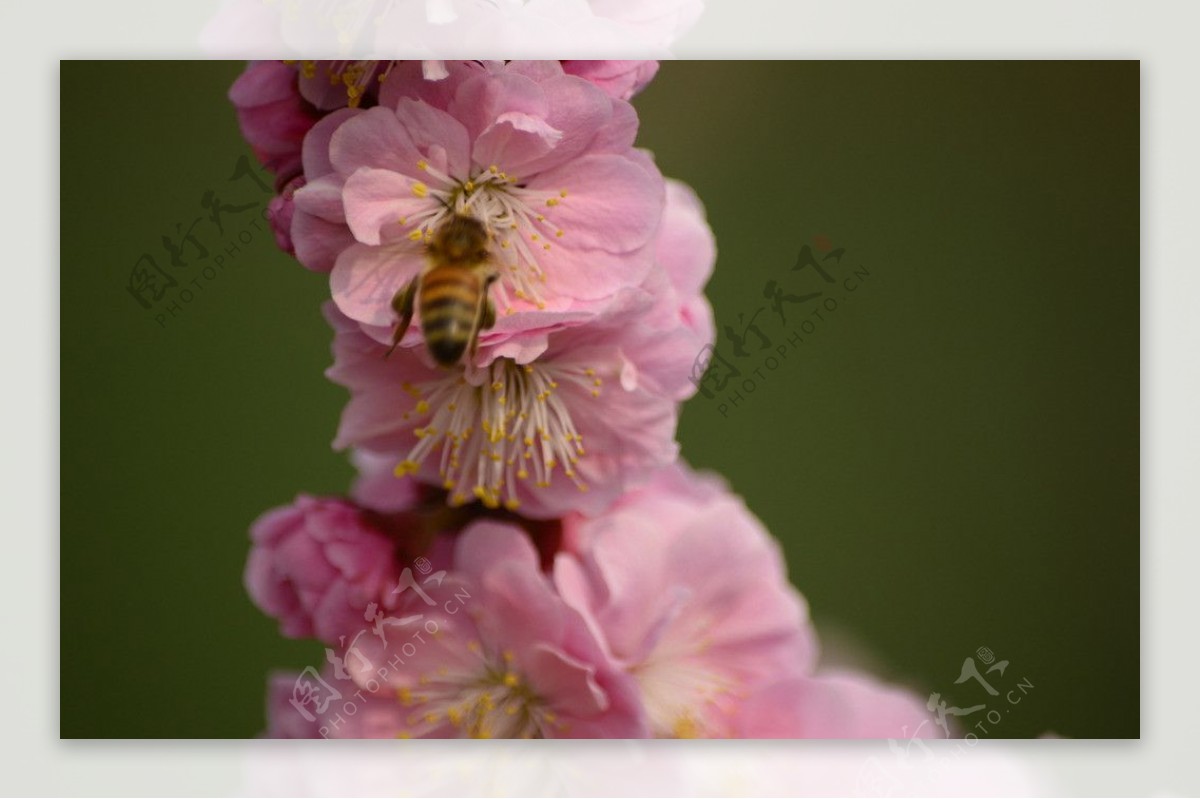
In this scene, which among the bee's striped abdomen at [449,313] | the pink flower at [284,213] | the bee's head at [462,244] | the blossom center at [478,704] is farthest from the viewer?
the blossom center at [478,704]

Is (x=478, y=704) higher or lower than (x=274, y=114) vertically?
lower

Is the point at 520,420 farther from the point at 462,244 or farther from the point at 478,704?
the point at 478,704

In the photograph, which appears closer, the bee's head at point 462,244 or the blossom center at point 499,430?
the bee's head at point 462,244

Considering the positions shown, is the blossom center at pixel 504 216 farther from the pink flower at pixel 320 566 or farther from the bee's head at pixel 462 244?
the pink flower at pixel 320 566

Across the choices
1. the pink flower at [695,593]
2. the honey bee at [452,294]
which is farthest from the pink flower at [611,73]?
the pink flower at [695,593]

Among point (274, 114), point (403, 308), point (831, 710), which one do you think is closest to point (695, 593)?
point (831, 710)

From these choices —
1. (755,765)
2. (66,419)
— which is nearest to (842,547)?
(755,765)

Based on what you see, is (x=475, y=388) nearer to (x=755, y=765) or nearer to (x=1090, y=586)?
(x=755, y=765)

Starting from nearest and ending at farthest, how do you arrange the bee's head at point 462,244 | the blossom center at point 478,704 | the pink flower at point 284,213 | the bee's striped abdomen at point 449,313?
1. the bee's striped abdomen at point 449,313
2. the bee's head at point 462,244
3. the pink flower at point 284,213
4. the blossom center at point 478,704

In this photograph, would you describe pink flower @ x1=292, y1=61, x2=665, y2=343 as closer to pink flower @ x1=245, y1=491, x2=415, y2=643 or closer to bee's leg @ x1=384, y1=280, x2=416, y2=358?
bee's leg @ x1=384, y1=280, x2=416, y2=358
